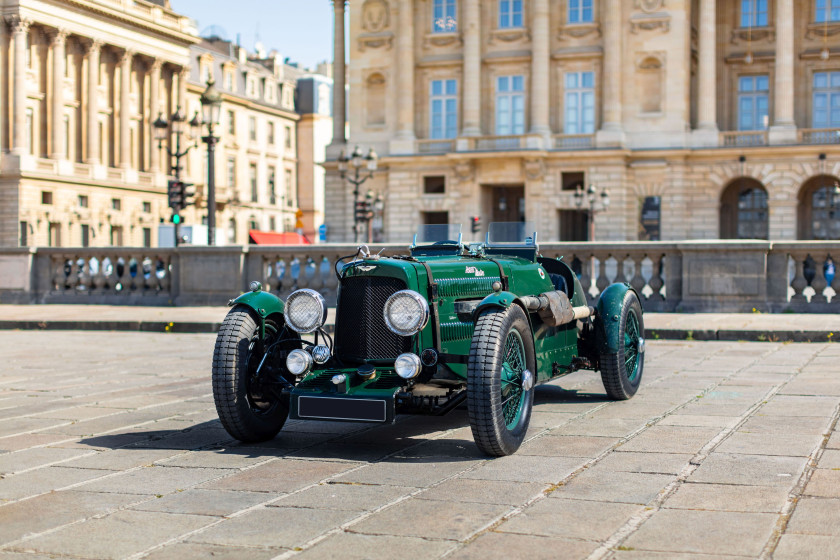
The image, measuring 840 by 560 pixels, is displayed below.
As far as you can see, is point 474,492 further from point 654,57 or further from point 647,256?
point 654,57

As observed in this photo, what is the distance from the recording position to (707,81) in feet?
180

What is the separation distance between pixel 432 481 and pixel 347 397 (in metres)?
1.01

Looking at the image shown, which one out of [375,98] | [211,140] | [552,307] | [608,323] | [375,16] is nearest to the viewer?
[552,307]

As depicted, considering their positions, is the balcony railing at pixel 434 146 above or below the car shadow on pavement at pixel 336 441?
above

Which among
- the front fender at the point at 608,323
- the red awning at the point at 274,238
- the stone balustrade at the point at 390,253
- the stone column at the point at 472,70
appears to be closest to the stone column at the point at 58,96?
the red awning at the point at 274,238

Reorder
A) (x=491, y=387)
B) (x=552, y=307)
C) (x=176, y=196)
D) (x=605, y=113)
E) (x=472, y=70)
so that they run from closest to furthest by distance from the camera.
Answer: (x=491, y=387), (x=552, y=307), (x=176, y=196), (x=605, y=113), (x=472, y=70)

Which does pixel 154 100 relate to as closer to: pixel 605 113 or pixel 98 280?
pixel 605 113

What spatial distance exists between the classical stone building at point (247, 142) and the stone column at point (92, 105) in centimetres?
872

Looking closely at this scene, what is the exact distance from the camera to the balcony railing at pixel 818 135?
5316 centimetres

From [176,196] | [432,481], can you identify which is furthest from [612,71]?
[432,481]

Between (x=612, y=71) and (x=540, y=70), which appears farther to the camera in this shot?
(x=540, y=70)

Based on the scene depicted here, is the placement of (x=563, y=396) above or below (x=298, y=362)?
below

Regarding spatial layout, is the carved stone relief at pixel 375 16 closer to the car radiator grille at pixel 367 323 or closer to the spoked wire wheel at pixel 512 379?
the car radiator grille at pixel 367 323

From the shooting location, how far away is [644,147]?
5453 cm
